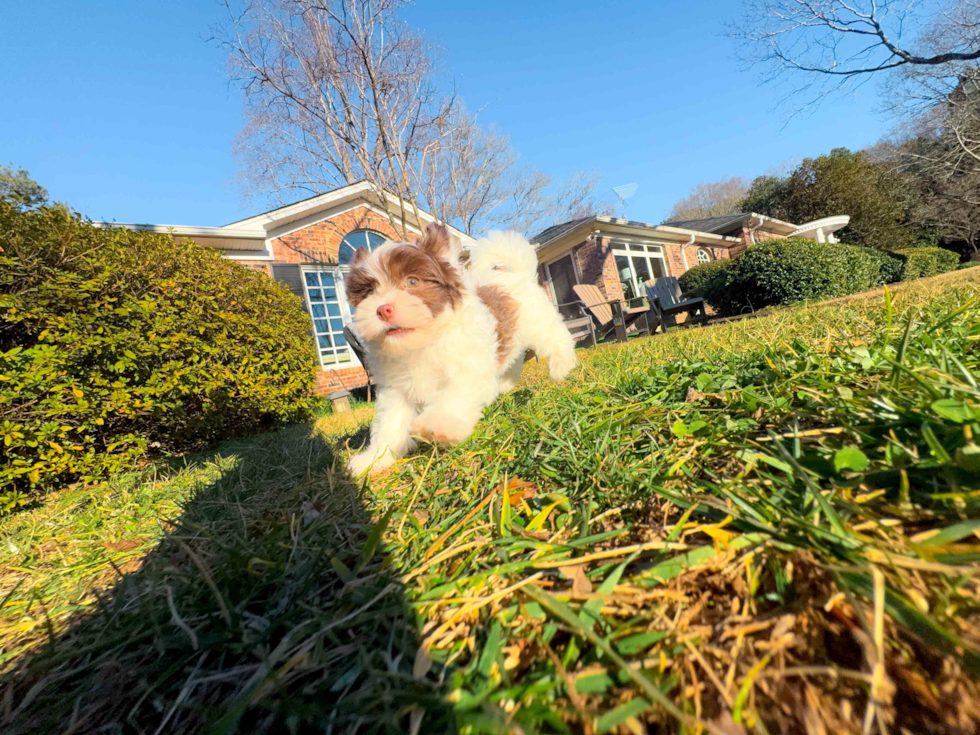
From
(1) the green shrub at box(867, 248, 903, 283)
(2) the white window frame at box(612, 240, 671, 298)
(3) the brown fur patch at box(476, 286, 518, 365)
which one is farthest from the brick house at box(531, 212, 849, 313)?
(3) the brown fur patch at box(476, 286, 518, 365)

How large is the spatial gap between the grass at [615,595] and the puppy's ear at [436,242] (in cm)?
172

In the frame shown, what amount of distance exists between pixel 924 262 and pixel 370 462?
27.7 metres

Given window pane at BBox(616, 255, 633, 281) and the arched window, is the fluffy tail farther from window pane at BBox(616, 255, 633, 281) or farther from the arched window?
window pane at BBox(616, 255, 633, 281)

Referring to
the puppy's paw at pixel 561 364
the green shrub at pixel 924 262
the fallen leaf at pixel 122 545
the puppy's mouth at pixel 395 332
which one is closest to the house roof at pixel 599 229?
the green shrub at pixel 924 262

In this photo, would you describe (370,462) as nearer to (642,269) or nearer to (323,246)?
(323,246)

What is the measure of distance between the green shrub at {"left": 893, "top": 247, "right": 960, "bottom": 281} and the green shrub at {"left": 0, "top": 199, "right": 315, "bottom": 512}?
78.6ft

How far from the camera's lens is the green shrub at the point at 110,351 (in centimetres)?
337

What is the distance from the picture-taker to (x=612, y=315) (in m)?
12.1

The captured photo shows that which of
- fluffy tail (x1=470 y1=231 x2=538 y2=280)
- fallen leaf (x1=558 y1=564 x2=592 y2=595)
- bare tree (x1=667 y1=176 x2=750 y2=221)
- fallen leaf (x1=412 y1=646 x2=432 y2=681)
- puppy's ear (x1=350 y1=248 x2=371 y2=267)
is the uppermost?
bare tree (x1=667 y1=176 x2=750 y2=221)

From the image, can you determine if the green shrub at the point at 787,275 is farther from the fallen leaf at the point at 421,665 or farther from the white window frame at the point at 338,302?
the fallen leaf at the point at 421,665

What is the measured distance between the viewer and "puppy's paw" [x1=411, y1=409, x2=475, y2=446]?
2096 millimetres

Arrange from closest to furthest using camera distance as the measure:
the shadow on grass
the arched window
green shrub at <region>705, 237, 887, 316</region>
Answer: the shadow on grass < green shrub at <region>705, 237, 887, 316</region> < the arched window

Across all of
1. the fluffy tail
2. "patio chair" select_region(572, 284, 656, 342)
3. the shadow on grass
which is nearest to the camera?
the shadow on grass

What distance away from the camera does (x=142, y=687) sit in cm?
83
